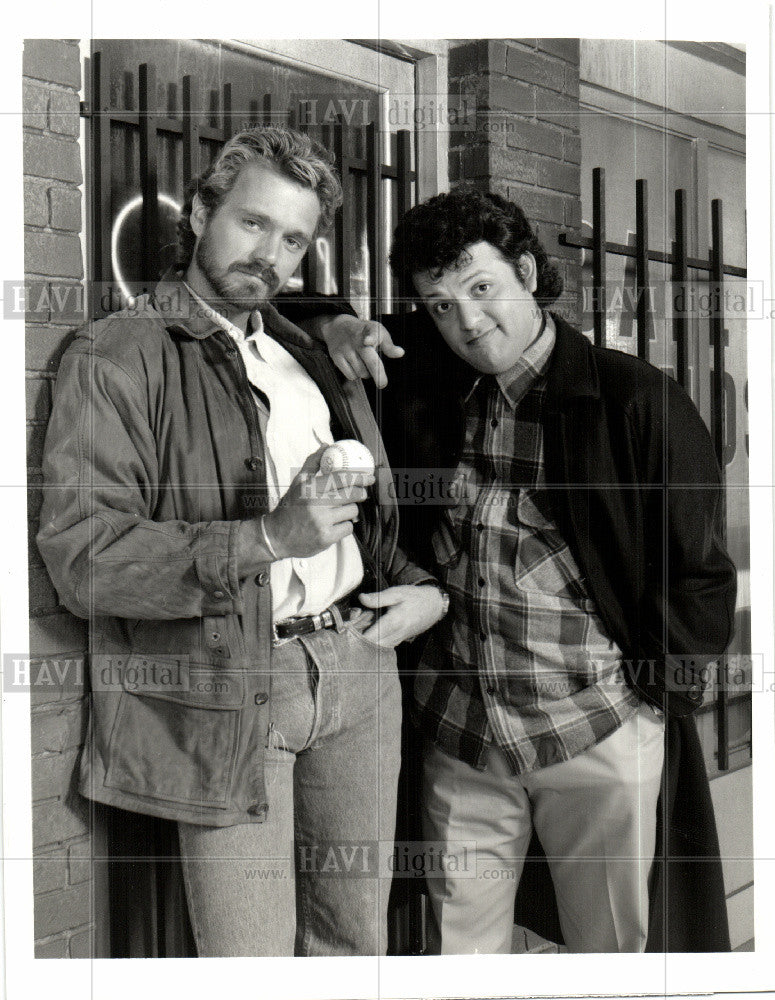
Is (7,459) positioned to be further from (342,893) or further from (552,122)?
(552,122)

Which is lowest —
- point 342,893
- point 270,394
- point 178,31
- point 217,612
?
point 342,893

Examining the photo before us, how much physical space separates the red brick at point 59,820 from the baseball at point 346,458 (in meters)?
0.76

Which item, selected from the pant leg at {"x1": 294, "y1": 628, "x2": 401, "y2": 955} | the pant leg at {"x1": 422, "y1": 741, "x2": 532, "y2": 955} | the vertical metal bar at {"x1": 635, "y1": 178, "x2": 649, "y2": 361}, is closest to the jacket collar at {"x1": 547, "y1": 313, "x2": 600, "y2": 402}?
the vertical metal bar at {"x1": 635, "y1": 178, "x2": 649, "y2": 361}

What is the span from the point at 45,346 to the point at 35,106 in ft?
1.40

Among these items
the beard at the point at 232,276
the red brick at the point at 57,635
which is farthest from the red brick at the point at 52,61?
the red brick at the point at 57,635

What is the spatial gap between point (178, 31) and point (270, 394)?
0.69 metres

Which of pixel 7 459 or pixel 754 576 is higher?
pixel 7 459

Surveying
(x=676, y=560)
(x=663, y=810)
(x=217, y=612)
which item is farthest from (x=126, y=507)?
(x=663, y=810)

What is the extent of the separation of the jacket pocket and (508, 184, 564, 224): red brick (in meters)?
0.99

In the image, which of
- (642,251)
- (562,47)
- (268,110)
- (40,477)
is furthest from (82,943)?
(562,47)

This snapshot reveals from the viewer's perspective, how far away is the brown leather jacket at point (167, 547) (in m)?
1.66

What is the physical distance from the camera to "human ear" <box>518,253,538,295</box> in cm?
176

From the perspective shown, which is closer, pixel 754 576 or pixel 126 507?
pixel 126 507

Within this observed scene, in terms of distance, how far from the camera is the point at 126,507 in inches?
65.3
